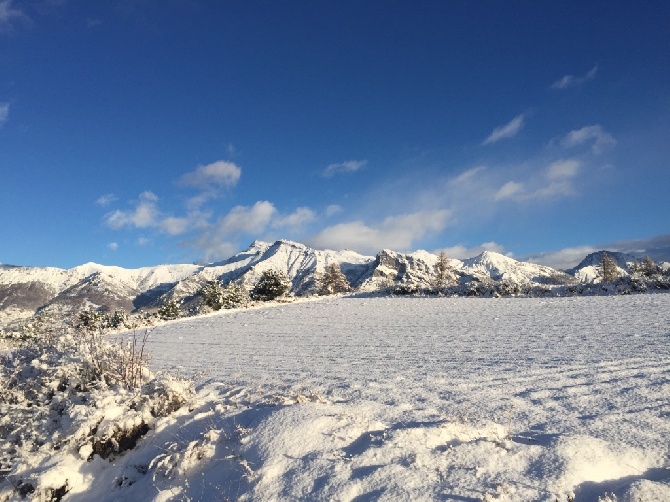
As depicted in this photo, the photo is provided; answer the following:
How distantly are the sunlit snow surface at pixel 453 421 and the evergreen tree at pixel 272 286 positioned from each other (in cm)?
3016

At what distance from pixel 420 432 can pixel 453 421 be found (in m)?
0.33

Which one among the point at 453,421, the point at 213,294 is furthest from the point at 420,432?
the point at 213,294

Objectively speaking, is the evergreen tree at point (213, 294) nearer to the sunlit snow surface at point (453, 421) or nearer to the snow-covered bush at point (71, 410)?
the sunlit snow surface at point (453, 421)

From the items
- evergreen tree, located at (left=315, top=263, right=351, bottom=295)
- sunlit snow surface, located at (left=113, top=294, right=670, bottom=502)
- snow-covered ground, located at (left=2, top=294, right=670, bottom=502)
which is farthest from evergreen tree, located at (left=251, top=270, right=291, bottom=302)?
snow-covered ground, located at (left=2, top=294, right=670, bottom=502)

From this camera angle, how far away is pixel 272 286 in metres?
38.0

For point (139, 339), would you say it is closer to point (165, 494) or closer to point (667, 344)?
point (165, 494)

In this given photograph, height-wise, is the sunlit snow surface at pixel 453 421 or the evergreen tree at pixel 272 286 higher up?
the evergreen tree at pixel 272 286

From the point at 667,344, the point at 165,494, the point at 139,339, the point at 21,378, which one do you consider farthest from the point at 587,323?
the point at 139,339

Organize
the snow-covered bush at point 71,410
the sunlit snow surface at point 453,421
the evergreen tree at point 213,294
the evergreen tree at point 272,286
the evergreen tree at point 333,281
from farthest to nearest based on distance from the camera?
the evergreen tree at point 333,281, the evergreen tree at point 272,286, the evergreen tree at point 213,294, the snow-covered bush at point 71,410, the sunlit snow surface at point 453,421

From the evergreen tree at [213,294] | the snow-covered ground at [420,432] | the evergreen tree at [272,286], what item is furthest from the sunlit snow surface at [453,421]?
the evergreen tree at [272,286]

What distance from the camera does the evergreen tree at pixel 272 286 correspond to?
1489 inches

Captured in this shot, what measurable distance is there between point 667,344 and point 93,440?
7515mm

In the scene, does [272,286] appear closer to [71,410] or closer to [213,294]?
[213,294]

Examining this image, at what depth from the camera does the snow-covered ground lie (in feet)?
8.60
